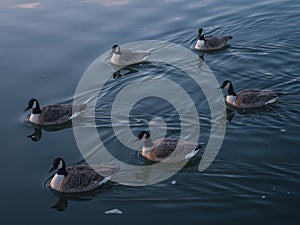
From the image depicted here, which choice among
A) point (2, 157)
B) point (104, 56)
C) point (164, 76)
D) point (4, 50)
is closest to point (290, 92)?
point (164, 76)

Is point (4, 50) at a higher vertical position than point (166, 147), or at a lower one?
higher

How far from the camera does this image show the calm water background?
11352 mm

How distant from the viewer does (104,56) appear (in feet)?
67.2

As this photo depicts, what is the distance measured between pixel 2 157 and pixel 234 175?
6.74m

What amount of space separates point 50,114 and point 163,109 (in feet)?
12.4

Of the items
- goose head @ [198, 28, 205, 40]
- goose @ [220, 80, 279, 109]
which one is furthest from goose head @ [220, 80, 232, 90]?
goose head @ [198, 28, 205, 40]

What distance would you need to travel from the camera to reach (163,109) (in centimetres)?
1609

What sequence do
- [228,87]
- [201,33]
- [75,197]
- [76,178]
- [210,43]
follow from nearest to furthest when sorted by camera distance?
[75,197], [76,178], [228,87], [210,43], [201,33]

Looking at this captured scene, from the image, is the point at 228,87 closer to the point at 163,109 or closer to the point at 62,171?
the point at 163,109

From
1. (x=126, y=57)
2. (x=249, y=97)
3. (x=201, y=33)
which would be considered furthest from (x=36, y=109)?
(x=201, y=33)

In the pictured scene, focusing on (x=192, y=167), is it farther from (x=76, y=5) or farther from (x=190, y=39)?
(x=76, y=5)

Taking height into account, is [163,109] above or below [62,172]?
above

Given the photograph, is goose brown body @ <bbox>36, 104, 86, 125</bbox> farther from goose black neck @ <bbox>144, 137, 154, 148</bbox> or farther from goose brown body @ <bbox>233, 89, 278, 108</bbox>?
goose brown body @ <bbox>233, 89, 278, 108</bbox>

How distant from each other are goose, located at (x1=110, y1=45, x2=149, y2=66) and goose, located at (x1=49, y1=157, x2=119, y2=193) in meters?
8.14
